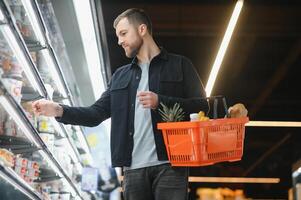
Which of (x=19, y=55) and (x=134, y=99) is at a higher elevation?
(x=19, y=55)

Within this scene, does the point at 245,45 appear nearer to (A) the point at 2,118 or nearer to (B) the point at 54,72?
(B) the point at 54,72

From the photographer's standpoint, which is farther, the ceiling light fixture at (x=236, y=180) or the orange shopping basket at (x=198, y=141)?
the ceiling light fixture at (x=236, y=180)

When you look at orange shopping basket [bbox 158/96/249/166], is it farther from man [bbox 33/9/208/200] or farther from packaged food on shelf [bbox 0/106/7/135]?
packaged food on shelf [bbox 0/106/7/135]

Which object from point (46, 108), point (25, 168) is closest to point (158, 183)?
point (46, 108)

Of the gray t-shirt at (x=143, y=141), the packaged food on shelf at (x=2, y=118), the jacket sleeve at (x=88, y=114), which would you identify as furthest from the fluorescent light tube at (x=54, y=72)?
the gray t-shirt at (x=143, y=141)

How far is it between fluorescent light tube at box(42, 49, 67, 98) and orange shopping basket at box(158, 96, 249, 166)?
118cm

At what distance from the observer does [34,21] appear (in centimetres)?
301

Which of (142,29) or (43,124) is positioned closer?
(142,29)

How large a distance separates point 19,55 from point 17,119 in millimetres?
330

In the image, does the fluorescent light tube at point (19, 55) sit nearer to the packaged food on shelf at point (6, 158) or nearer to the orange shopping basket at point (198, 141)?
the packaged food on shelf at point (6, 158)

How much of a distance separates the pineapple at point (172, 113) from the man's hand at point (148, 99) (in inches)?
2.2

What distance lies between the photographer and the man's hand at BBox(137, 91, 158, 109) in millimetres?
2523

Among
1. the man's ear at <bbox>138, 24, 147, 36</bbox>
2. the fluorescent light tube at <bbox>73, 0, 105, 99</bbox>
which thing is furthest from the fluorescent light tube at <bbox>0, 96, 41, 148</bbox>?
the fluorescent light tube at <bbox>73, 0, 105, 99</bbox>

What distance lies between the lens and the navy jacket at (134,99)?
2.71 m
